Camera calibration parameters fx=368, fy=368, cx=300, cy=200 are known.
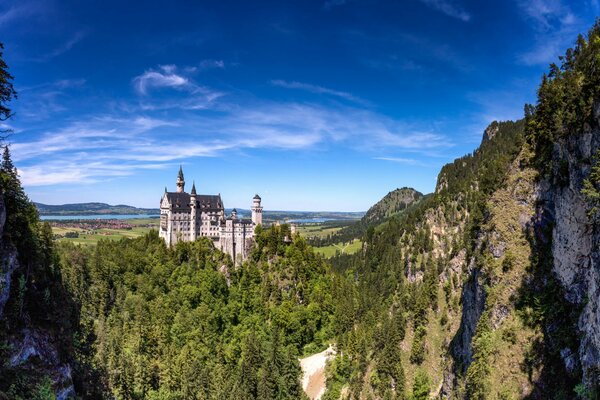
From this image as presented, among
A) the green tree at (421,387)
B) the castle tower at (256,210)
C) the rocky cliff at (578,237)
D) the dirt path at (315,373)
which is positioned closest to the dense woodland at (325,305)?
the green tree at (421,387)

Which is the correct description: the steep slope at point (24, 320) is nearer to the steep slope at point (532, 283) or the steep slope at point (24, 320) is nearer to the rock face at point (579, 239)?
the steep slope at point (532, 283)

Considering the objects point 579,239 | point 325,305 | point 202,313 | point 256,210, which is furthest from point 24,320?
point 256,210

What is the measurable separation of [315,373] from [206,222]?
59.6 metres

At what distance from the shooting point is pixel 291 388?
83812 mm

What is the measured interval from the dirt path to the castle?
37.5 meters

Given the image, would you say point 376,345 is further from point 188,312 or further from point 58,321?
point 58,321

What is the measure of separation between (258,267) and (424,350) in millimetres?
56180

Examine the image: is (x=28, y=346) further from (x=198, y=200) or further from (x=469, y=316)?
(x=198, y=200)

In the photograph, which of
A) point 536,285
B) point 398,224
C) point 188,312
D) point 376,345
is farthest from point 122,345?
point 398,224

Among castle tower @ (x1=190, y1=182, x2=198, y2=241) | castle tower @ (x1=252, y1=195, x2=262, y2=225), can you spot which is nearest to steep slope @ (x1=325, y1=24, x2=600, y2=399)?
castle tower @ (x1=252, y1=195, x2=262, y2=225)

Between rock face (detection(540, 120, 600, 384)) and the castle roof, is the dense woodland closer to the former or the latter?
rock face (detection(540, 120, 600, 384))

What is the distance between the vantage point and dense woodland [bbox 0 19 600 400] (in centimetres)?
3731

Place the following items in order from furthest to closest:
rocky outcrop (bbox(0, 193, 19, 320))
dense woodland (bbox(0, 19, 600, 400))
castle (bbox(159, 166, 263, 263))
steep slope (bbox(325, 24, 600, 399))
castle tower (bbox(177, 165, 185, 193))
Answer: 1. castle tower (bbox(177, 165, 185, 193))
2. castle (bbox(159, 166, 263, 263))
3. dense woodland (bbox(0, 19, 600, 400))
4. rocky outcrop (bbox(0, 193, 19, 320))
5. steep slope (bbox(325, 24, 600, 399))

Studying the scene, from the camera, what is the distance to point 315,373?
94312mm
